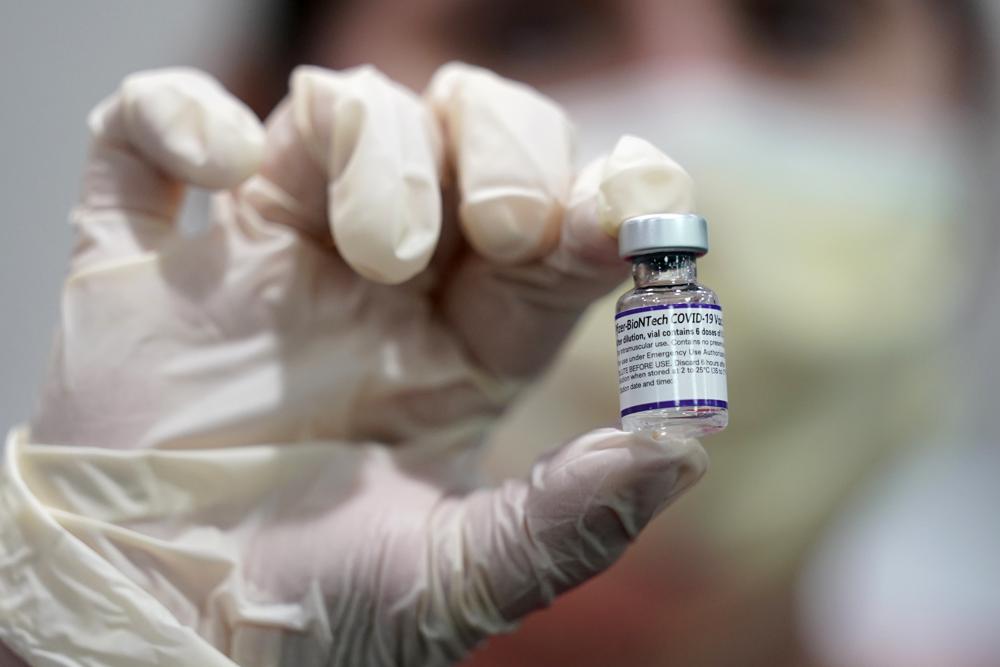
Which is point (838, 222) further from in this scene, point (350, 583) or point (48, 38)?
point (48, 38)

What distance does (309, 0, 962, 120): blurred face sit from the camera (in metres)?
1.29

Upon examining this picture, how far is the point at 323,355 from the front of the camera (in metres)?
0.69

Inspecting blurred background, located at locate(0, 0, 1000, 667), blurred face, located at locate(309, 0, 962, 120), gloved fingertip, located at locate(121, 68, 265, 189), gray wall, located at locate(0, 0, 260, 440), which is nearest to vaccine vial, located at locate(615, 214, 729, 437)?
gloved fingertip, located at locate(121, 68, 265, 189)

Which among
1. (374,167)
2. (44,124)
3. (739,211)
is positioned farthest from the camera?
(44,124)

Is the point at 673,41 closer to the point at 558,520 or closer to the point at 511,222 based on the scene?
the point at 511,222

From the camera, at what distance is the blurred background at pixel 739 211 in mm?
1196

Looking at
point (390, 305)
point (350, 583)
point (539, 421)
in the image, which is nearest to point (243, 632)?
point (350, 583)

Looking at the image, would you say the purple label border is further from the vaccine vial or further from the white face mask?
the white face mask

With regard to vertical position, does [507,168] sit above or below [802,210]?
below

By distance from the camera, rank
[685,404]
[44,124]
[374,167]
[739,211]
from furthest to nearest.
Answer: [44,124], [739,211], [374,167], [685,404]

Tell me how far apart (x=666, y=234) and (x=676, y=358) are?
7 centimetres

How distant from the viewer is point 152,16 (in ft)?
4.66

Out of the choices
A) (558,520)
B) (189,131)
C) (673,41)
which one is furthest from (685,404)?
(673,41)

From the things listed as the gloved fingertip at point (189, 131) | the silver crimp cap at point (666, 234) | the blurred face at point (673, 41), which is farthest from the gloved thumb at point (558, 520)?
the blurred face at point (673, 41)
